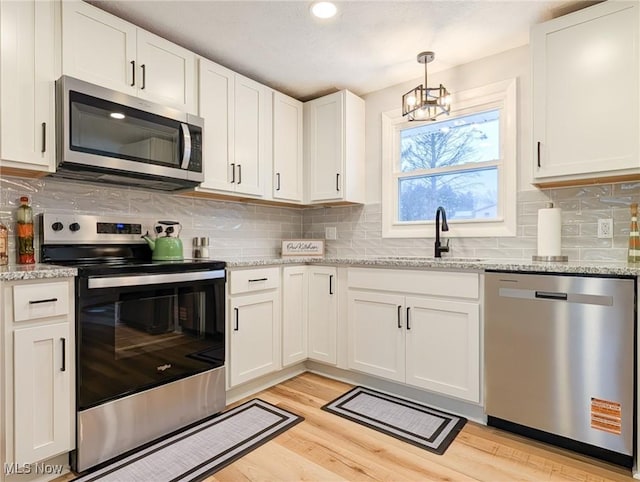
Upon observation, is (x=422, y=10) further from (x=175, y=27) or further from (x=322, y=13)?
(x=175, y=27)

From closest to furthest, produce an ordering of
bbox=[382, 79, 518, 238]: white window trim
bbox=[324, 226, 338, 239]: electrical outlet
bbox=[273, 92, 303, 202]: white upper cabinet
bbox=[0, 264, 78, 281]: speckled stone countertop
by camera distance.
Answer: bbox=[0, 264, 78, 281]: speckled stone countertop → bbox=[382, 79, 518, 238]: white window trim → bbox=[273, 92, 303, 202]: white upper cabinet → bbox=[324, 226, 338, 239]: electrical outlet

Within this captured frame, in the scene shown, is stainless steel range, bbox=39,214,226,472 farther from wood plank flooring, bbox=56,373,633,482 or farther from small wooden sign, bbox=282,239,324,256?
small wooden sign, bbox=282,239,324,256

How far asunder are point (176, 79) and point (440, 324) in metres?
2.25

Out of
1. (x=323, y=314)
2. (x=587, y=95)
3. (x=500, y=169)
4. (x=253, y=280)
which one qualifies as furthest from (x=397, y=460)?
(x=587, y=95)

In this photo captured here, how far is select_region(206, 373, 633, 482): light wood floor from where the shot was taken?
5.34 ft

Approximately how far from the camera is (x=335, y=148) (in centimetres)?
310

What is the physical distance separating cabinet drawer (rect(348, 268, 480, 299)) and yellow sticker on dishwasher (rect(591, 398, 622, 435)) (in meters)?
0.72

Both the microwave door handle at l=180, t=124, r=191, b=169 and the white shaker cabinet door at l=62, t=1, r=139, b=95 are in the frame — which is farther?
the microwave door handle at l=180, t=124, r=191, b=169

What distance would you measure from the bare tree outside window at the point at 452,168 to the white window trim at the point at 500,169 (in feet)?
0.17

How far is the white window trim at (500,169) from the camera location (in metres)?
2.53

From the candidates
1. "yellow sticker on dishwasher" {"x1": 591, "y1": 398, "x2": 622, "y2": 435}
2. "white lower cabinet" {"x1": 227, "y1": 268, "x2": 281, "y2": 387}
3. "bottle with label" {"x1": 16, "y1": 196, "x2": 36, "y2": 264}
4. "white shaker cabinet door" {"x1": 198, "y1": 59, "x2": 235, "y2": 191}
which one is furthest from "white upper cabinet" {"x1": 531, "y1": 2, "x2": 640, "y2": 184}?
"bottle with label" {"x1": 16, "y1": 196, "x2": 36, "y2": 264}

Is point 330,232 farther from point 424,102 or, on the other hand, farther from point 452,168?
point 424,102

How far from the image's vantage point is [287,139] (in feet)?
10.3

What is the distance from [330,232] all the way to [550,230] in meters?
1.81
